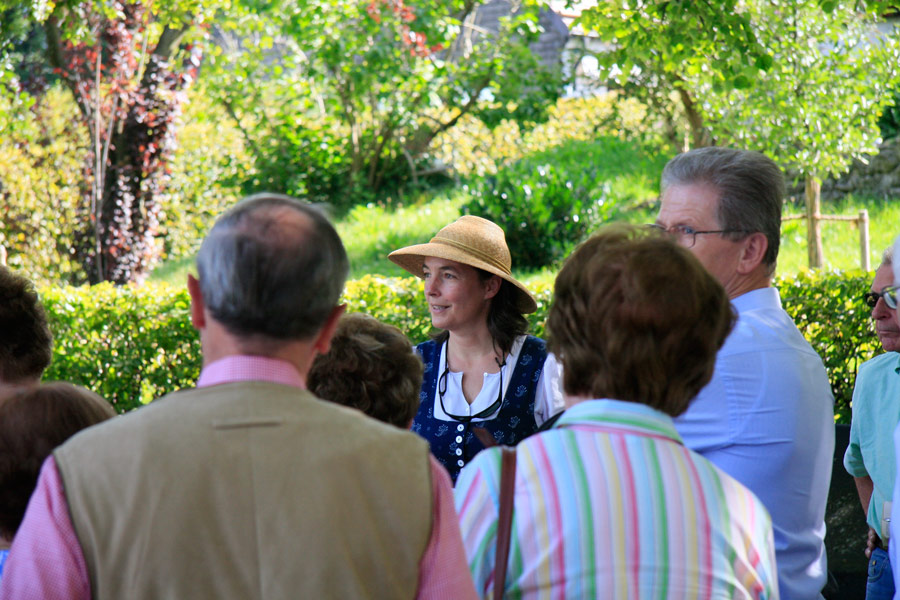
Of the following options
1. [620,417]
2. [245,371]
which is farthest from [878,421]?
[245,371]

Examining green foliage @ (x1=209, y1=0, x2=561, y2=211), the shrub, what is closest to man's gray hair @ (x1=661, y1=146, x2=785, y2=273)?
green foliage @ (x1=209, y1=0, x2=561, y2=211)

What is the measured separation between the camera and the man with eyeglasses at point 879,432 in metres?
3.08

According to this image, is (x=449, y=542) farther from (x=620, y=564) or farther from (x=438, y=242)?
(x=438, y=242)

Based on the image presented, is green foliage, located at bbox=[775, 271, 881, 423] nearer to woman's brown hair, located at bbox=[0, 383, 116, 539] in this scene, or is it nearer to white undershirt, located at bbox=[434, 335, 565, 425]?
white undershirt, located at bbox=[434, 335, 565, 425]

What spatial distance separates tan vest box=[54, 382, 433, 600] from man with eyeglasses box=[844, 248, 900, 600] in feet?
7.04

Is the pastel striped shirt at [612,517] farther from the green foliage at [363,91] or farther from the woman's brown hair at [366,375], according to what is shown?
the green foliage at [363,91]

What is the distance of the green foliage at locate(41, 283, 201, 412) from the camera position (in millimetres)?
5953

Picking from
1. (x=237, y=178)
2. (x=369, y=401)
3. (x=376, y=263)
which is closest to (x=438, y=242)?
(x=369, y=401)

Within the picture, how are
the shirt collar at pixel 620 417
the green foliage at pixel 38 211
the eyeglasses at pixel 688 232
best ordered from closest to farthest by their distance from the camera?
the shirt collar at pixel 620 417, the eyeglasses at pixel 688 232, the green foliage at pixel 38 211

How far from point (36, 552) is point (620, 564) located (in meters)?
0.97

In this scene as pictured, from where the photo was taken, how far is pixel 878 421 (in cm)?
314

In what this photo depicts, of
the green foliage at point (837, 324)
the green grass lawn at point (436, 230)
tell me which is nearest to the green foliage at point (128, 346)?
the green foliage at point (837, 324)

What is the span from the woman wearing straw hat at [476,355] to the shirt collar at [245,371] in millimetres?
1712

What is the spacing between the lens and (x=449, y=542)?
1588 millimetres
